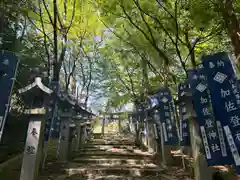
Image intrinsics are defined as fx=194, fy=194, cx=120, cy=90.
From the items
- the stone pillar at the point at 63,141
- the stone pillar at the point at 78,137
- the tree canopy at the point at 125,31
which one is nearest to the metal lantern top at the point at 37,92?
the tree canopy at the point at 125,31

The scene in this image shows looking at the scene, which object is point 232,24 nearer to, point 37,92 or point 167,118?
point 167,118

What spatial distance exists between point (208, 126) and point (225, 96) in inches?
24.6

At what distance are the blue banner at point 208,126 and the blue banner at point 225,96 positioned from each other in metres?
0.13

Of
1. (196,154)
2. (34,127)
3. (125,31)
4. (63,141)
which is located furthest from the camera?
(125,31)

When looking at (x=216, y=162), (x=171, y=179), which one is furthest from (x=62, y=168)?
(x=216, y=162)

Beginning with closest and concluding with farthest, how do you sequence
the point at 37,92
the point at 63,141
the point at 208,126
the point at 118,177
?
the point at 208,126 < the point at 37,92 < the point at 118,177 < the point at 63,141

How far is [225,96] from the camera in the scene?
10.5ft

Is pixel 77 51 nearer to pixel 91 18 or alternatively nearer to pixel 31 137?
pixel 91 18

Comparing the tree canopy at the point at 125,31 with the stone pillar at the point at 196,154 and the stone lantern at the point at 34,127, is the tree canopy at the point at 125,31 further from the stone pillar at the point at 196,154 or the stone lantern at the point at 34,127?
the stone pillar at the point at 196,154

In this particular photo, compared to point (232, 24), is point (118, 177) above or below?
below

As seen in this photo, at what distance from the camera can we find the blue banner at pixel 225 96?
3.06 meters

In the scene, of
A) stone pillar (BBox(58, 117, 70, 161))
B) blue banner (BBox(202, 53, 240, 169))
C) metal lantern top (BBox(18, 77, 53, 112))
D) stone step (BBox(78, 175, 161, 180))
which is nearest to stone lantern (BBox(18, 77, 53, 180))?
metal lantern top (BBox(18, 77, 53, 112))

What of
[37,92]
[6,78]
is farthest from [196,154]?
[6,78]

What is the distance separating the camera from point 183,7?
5523 millimetres
